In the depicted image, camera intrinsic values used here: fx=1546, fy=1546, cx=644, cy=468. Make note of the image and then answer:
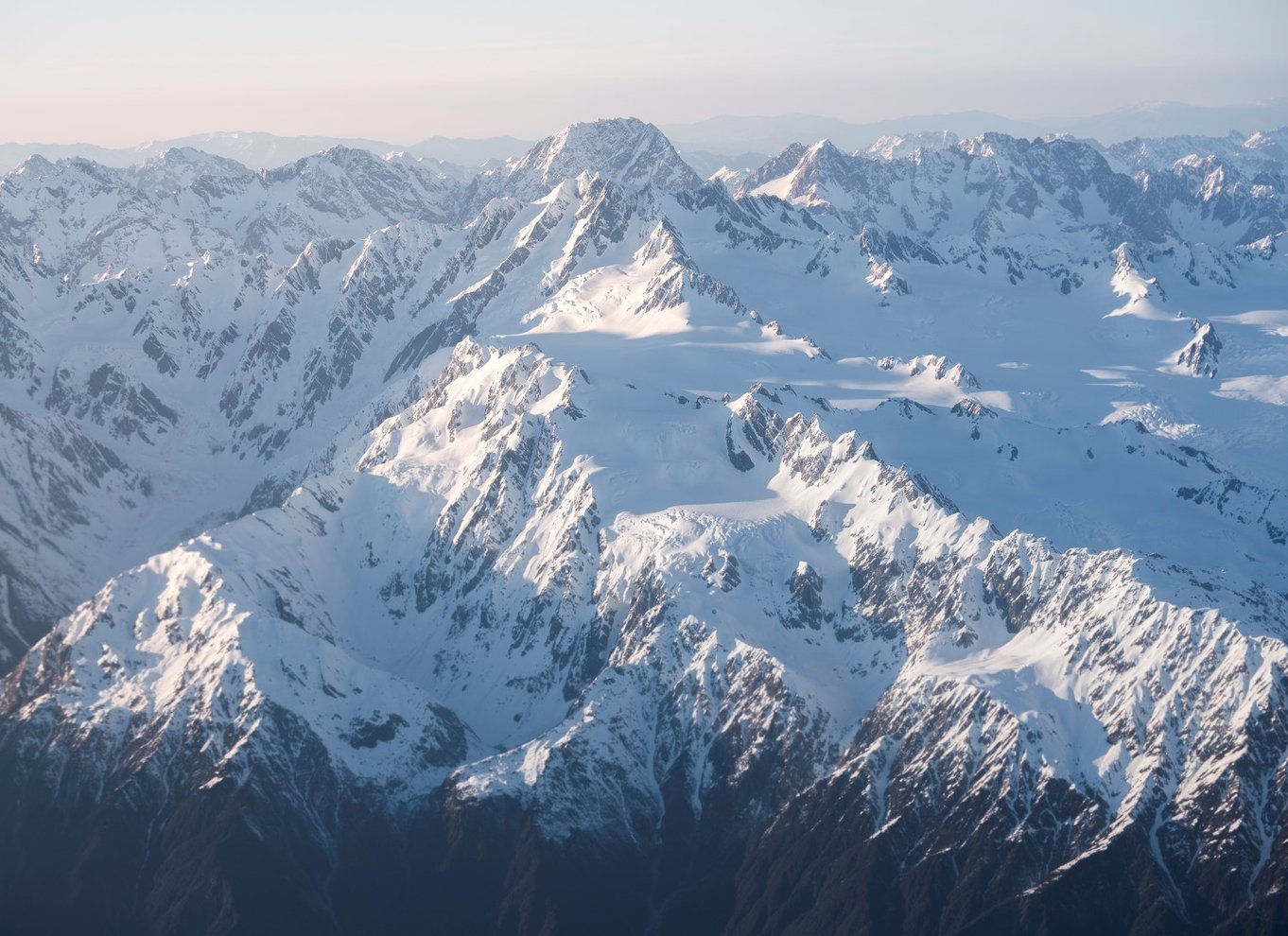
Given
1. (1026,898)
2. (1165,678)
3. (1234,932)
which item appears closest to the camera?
(1234,932)

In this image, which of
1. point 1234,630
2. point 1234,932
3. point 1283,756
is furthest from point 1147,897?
point 1234,630

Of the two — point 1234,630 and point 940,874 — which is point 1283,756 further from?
point 940,874

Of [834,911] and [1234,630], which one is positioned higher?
[1234,630]

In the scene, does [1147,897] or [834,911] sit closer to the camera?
[1147,897]

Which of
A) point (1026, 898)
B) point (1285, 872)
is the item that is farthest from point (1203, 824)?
point (1026, 898)

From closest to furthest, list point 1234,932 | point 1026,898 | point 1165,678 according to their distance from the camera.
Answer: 1. point 1234,932
2. point 1026,898
3. point 1165,678

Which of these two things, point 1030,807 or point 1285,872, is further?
point 1030,807

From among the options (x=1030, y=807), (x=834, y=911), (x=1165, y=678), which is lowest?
(x=834, y=911)

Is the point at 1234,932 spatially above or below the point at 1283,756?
below

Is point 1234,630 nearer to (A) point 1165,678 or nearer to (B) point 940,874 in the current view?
(A) point 1165,678
